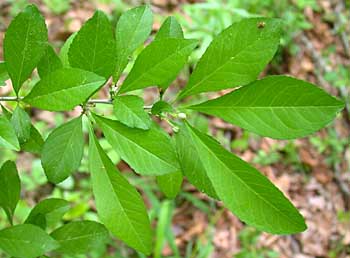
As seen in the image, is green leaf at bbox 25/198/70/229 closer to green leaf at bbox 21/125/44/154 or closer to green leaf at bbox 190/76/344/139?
green leaf at bbox 21/125/44/154

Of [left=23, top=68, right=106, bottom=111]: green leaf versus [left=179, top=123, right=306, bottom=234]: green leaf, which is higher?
[left=23, top=68, right=106, bottom=111]: green leaf

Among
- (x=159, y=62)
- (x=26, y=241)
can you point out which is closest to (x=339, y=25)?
(x=159, y=62)

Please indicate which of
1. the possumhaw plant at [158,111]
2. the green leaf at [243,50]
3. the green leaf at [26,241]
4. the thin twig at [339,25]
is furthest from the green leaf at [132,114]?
the thin twig at [339,25]

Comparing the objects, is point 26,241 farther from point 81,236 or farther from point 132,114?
point 132,114

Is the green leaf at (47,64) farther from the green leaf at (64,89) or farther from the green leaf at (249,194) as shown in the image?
the green leaf at (249,194)

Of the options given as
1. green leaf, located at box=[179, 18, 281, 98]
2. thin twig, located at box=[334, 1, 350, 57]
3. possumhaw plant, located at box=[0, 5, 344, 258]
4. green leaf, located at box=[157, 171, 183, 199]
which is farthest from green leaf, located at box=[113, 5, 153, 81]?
thin twig, located at box=[334, 1, 350, 57]
